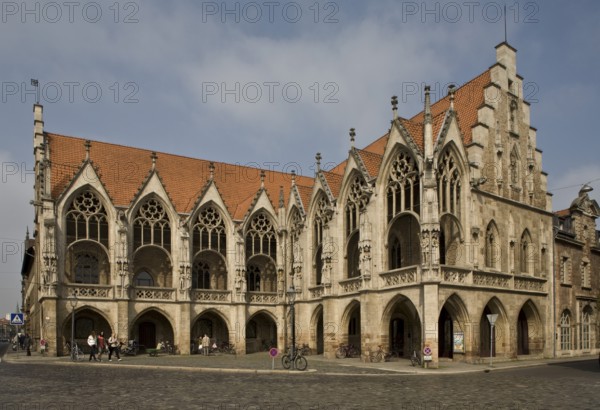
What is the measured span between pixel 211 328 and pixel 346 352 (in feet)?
42.1

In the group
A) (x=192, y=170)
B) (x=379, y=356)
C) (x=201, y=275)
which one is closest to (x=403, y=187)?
(x=379, y=356)

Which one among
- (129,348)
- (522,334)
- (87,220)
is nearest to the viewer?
(522,334)

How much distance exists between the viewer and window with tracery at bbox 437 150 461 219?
31.6 metres

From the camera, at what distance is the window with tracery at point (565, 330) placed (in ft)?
123

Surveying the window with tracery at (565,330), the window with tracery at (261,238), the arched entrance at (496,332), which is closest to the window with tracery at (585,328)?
the window with tracery at (565,330)

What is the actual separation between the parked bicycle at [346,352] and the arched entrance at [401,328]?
214 cm

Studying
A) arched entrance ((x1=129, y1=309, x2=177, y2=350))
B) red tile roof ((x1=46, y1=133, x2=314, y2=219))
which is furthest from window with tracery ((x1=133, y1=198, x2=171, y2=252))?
arched entrance ((x1=129, y1=309, x2=177, y2=350))

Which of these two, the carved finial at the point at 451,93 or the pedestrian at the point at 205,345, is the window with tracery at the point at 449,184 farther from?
the pedestrian at the point at 205,345

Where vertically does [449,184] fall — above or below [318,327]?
above

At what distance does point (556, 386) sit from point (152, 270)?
29824 millimetres

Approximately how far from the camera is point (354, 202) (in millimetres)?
37062

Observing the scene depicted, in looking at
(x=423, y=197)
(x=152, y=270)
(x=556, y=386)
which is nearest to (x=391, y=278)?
(x=423, y=197)

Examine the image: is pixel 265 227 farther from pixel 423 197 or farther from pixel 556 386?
pixel 556 386

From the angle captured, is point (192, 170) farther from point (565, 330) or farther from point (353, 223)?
point (565, 330)
